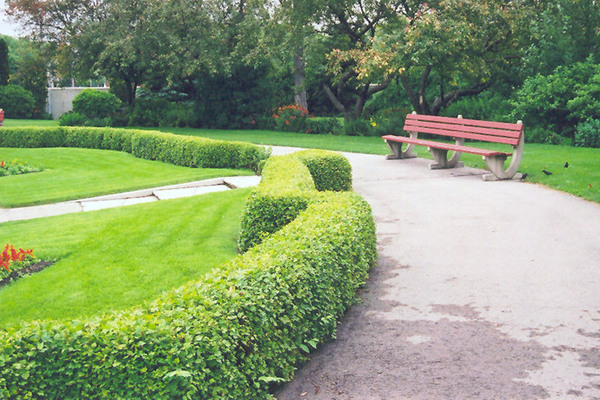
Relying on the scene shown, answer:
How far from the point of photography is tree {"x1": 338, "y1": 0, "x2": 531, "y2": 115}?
1822 centimetres

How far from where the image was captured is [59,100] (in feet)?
113

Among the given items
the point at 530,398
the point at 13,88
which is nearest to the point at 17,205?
the point at 530,398

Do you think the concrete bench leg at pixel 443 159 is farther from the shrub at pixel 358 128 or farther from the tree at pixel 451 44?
the shrub at pixel 358 128

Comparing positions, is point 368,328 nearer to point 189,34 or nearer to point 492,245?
point 492,245

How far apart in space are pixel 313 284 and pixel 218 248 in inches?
119

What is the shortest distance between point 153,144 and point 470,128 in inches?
300

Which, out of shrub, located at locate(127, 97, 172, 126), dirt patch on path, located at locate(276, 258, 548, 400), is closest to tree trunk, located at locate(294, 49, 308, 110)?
shrub, located at locate(127, 97, 172, 126)

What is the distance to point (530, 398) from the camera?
4109mm

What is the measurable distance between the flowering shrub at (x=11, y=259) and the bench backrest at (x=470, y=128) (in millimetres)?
8008

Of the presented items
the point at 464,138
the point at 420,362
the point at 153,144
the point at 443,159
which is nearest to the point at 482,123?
the point at 464,138

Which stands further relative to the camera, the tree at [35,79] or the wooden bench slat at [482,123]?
the tree at [35,79]

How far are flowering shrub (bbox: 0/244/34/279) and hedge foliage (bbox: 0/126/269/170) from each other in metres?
6.76

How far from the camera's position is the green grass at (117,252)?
6266mm

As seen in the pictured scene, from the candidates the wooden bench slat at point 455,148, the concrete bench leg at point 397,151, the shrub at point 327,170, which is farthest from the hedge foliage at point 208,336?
the concrete bench leg at point 397,151
